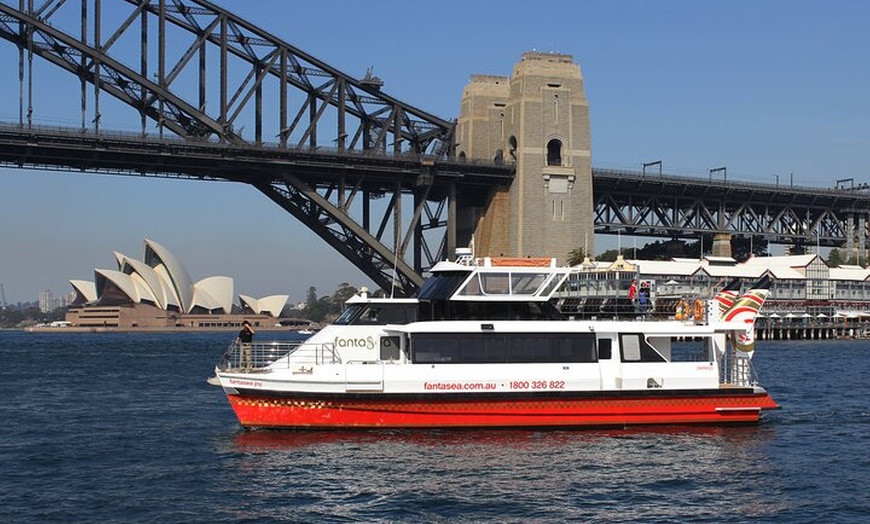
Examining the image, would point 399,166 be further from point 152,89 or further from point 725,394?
point 725,394

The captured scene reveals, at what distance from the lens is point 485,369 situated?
33.2m

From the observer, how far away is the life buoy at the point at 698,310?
3628cm

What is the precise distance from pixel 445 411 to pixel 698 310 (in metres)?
8.78

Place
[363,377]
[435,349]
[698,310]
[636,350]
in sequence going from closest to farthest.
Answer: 1. [363,377]
2. [435,349]
3. [636,350]
4. [698,310]

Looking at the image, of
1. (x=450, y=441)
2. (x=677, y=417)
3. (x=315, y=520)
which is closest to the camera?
(x=315, y=520)

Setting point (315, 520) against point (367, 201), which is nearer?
point (315, 520)

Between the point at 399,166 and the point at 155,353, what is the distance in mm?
25499

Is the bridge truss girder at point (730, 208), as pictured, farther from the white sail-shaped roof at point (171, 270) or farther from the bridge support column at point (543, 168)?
the white sail-shaped roof at point (171, 270)

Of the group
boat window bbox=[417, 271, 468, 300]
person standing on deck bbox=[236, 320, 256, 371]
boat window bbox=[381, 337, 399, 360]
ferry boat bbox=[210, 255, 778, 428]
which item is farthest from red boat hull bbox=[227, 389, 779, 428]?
boat window bbox=[417, 271, 468, 300]

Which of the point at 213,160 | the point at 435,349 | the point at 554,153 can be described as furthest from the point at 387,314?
the point at 554,153

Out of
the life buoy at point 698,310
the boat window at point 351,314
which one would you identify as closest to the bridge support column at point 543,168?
the life buoy at point 698,310

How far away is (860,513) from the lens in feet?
80.1

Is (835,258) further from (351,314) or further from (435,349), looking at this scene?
(435,349)

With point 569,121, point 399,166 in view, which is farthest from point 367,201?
point 569,121
